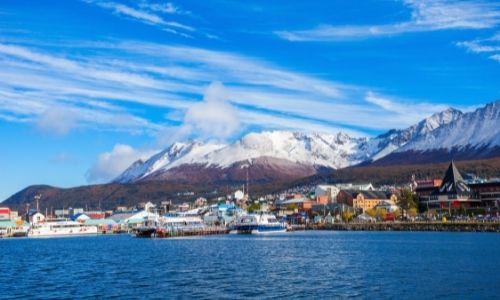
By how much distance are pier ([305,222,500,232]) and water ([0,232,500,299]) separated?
35.7m

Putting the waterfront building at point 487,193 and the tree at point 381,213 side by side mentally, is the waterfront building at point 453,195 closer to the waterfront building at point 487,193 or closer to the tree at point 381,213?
the waterfront building at point 487,193

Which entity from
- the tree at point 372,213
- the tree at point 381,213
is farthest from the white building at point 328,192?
the tree at point 372,213

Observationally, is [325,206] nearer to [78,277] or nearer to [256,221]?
[256,221]

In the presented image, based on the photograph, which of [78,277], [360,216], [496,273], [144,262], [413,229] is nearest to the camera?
[496,273]

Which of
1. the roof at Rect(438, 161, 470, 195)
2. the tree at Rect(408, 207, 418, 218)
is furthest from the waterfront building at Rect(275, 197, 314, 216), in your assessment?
the roof at Rect(438, 161, 470, 195)

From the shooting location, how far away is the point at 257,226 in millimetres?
102125

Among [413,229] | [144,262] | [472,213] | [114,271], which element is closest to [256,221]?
[413,229]

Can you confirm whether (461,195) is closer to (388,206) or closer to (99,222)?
(388,206)

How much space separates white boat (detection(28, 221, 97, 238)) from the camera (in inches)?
4648

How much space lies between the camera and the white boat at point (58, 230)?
118062 millimetres

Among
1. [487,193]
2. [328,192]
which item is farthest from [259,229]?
[328,192]

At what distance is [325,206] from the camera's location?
14275 centimetres

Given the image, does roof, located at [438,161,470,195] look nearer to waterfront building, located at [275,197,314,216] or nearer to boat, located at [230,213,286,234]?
waterfront building, located at [275,197,314,216]

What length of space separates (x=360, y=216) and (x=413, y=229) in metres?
25.1
